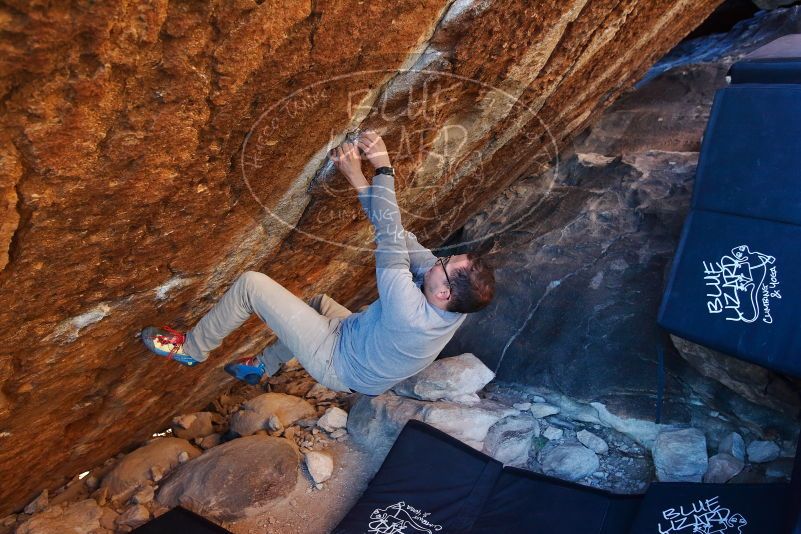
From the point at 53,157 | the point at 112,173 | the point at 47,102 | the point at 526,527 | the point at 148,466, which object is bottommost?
the point at 526,527

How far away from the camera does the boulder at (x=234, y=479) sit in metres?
3.05

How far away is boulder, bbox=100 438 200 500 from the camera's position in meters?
3.35

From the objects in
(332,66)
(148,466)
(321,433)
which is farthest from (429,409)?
(332,66)

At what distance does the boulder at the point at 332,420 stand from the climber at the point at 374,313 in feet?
2.64

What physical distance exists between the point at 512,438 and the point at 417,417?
1.70 feet

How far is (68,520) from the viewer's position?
3080 mm

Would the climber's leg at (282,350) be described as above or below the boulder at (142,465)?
above

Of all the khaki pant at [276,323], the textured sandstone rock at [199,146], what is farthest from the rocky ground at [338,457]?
the khaki pant at [276,323]

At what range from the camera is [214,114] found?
1.75 meters

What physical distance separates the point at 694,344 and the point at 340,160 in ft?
6.61

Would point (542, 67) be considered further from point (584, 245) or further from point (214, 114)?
point (214, 114)

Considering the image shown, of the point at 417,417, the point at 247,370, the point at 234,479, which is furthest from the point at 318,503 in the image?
the point at 247,370

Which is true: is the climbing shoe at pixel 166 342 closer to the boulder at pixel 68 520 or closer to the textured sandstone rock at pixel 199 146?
the textured sandstone rock at pixel 199 146

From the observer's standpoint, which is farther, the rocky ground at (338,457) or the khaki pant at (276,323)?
the rocky ground at (338,457)
